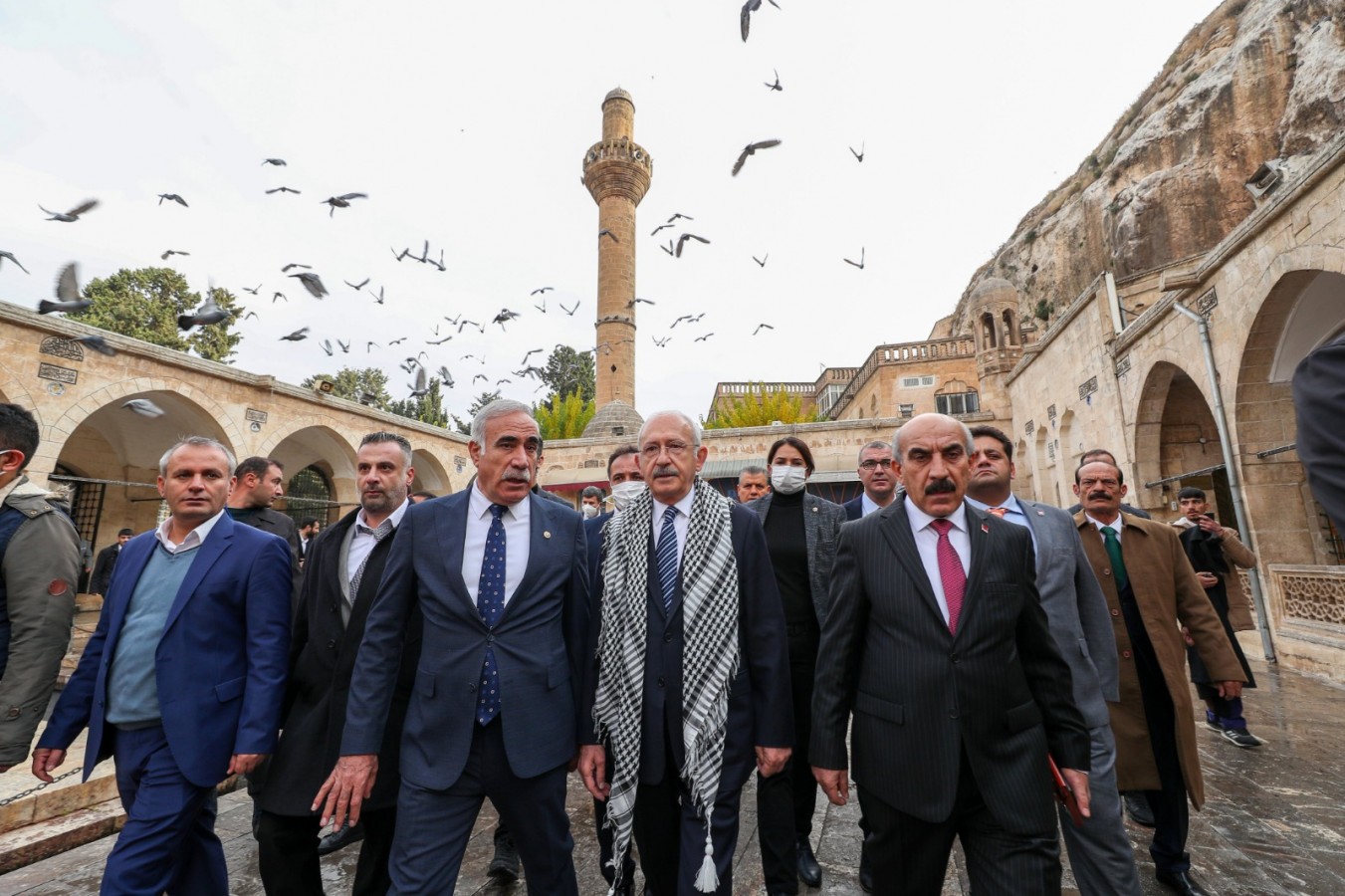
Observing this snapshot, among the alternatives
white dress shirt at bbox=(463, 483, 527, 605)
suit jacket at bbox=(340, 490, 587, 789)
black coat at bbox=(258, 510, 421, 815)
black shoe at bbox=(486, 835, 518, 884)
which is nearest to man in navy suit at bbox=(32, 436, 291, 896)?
black coat at bbox=(258, 510, 421, 815)

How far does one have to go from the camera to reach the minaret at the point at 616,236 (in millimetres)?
24672

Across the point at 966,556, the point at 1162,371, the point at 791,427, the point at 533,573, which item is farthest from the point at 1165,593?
the point at 791,427

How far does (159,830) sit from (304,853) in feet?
1.67

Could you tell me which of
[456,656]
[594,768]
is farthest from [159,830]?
[594,768]

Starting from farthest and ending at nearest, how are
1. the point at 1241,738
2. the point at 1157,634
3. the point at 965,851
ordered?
the point at 1241,738 → the point at 1157,634 → the point at 965,851

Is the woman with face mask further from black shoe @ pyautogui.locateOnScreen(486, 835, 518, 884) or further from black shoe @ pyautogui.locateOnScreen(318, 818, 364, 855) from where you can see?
black shoe @ pyautogui.locateOnScreen(318, 818, 364, 855)

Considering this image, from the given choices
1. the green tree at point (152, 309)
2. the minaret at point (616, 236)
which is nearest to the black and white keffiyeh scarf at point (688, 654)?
the minaret at point (616, 236)

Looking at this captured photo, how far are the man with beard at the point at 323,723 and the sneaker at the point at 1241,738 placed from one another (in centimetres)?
594

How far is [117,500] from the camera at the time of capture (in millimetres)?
13422

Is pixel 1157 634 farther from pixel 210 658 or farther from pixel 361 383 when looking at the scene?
pixel 361 383

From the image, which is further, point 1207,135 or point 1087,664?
point 1207,135

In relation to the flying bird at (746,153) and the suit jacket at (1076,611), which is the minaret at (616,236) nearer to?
the flying bird at (746,153)

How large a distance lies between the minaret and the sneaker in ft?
67.6

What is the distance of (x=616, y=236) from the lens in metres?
25.2
